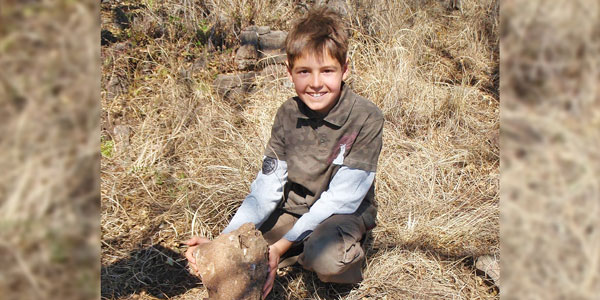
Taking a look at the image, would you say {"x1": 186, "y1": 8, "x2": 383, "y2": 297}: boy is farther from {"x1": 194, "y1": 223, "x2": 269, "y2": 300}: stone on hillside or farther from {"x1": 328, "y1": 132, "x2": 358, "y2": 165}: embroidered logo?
{"x1": 194, "y1": 223, "x2": 269, "y2": 300}: stone on hillside

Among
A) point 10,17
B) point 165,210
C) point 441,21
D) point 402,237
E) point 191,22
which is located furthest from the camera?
point 441,21

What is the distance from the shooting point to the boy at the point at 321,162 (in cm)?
210

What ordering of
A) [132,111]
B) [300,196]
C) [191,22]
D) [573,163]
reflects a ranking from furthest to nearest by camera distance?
[191,22] < [132,111] < [300,196] < [573,163]

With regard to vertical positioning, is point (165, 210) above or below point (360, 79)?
below

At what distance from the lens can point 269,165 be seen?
7.70 ft

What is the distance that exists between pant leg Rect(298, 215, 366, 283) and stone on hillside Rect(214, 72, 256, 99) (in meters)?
2.20

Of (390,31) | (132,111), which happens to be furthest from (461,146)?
(132,111)

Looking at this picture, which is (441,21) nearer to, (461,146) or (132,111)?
(461,146)

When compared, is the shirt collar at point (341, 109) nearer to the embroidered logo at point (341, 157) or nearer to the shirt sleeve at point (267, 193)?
the embroidered logo at point (341, 157)

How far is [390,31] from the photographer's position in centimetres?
454

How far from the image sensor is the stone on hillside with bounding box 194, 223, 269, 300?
1.80 m

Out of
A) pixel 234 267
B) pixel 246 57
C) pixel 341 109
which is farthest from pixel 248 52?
pixel 234 267

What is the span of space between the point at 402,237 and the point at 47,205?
2272 millimetres

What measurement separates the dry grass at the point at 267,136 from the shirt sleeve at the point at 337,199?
407mm
